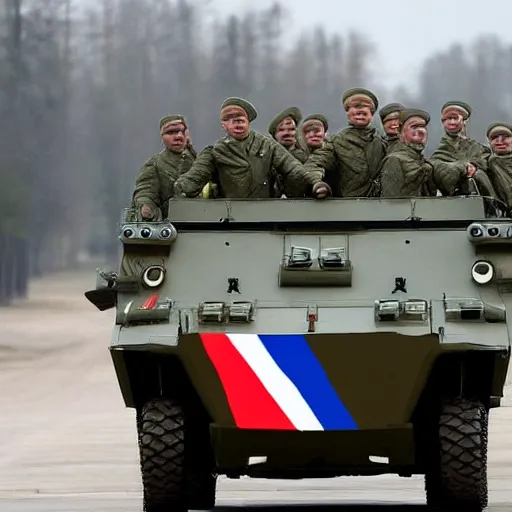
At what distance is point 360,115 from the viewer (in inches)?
535

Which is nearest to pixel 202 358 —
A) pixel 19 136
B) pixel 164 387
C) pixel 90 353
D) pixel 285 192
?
pixel 164 387

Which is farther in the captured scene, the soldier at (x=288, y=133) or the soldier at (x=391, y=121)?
the soldier at (x=288, y=133)

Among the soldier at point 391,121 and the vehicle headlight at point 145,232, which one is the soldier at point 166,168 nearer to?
the soldier at point 391,121

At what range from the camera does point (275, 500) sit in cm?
1400

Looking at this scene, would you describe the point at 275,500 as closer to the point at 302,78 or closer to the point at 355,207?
the point at 355,207

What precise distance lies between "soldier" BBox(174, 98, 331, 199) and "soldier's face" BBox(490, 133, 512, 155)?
63.0 inches

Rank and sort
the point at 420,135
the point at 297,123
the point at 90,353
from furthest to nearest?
the point at 90,353
the point at 297,123
the point at 420,135

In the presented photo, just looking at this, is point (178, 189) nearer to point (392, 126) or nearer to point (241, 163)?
point (241, 163)

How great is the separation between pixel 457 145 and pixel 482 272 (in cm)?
281

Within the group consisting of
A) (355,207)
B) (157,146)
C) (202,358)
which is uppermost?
(157,146)

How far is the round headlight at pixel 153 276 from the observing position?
11805mm

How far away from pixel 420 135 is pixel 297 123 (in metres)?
1.96

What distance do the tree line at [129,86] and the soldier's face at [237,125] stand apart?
27.0 meters

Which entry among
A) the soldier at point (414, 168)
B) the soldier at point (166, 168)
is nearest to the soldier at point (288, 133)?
the soldier at point (166, 168)
